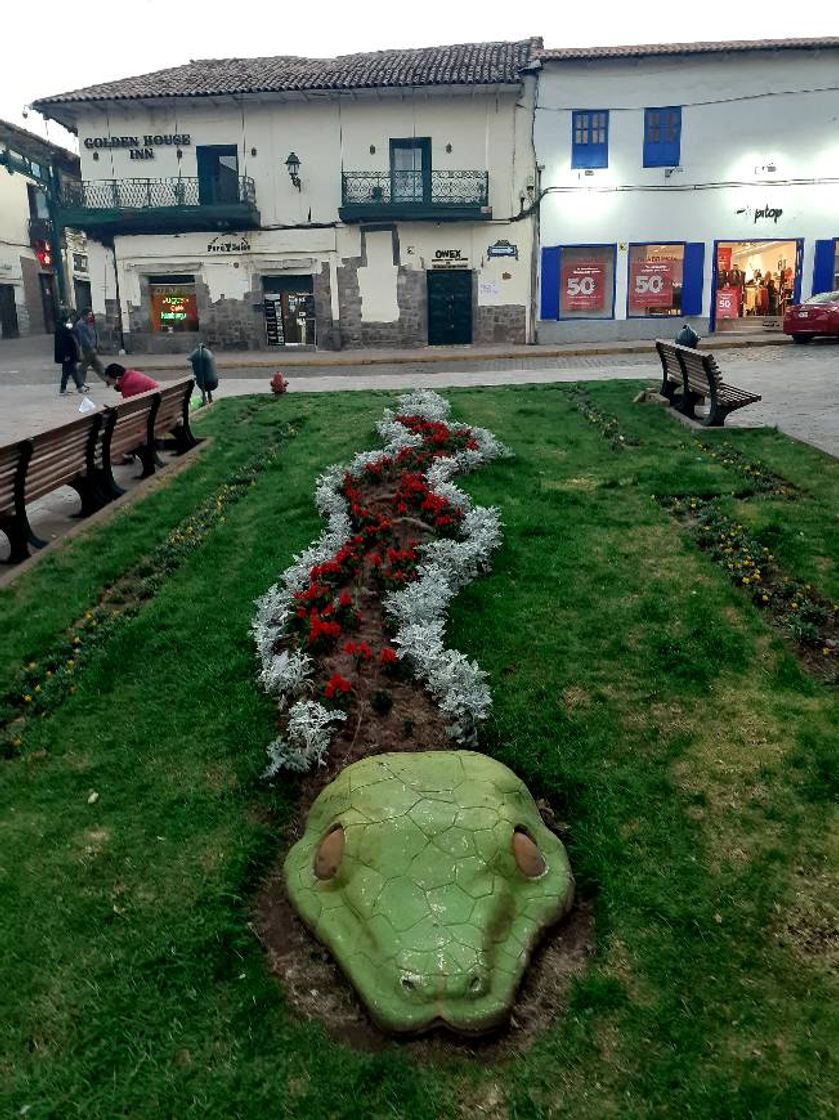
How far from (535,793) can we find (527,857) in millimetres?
739

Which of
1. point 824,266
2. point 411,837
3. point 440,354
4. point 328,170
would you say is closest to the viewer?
point 411,837

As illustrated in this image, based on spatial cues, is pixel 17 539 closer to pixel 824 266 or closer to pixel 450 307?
pixel 450 307

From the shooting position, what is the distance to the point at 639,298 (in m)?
29.4

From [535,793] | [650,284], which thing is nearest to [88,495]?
[535,793]

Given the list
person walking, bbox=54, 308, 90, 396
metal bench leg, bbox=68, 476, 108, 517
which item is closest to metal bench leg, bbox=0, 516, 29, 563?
metal bench leg, bbox=68, 476, 108, 517

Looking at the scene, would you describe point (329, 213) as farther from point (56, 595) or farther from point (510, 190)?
point (56, 595)

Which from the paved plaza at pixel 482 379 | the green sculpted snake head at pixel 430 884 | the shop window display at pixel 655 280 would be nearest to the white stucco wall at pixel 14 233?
the paved plaza at pixel 482 379

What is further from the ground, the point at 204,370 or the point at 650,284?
the point at 650,284

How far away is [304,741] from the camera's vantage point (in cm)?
451

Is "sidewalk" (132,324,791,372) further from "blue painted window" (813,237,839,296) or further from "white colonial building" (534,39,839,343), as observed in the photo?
"blue painted window" (813,237,839,296)

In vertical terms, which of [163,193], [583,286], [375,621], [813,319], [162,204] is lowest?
[375,621]

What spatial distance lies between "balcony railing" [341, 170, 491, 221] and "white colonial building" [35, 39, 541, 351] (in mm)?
46

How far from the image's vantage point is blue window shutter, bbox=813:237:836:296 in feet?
93.6

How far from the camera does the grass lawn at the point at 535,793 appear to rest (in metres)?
2.86
